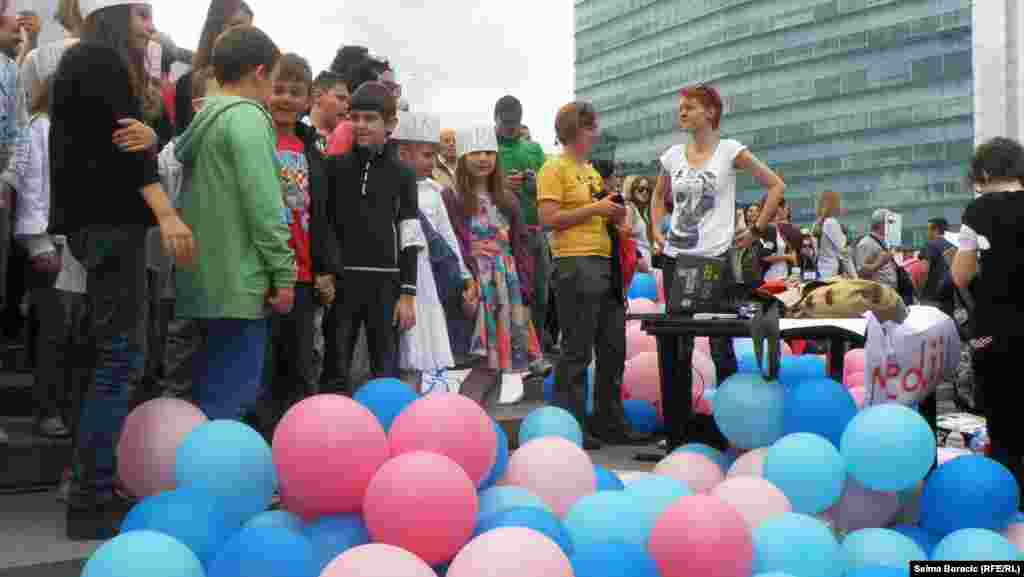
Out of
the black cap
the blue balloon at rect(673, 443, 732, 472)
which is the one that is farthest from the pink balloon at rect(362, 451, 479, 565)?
the black cap

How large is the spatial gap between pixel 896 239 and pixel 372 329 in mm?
16642

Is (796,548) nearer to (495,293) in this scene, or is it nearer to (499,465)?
(499,465)

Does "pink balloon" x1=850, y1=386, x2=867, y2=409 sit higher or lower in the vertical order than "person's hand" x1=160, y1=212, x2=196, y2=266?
lower

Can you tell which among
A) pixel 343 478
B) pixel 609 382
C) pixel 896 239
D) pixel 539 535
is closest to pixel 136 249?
pixel 343 478

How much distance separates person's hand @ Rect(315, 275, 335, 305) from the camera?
14.3ft

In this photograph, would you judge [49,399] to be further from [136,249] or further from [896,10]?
[896,10]

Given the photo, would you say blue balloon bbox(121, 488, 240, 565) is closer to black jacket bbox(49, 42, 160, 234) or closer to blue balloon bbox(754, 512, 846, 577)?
black jacket bbox(49, 42, 160, 234)

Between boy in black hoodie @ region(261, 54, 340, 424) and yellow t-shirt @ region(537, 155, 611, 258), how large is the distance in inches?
65.4

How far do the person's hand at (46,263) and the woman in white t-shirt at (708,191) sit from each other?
8.61 ft

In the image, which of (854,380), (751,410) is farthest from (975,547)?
(854,380)

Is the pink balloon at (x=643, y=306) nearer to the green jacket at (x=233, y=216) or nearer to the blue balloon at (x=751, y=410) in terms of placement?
the blue balloon at (x=751, y=410)

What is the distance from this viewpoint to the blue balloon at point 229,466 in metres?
3.23

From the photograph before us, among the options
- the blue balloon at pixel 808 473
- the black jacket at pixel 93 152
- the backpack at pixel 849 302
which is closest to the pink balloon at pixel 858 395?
the backpack at pixel 849 302

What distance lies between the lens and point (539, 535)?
279 centimetres
